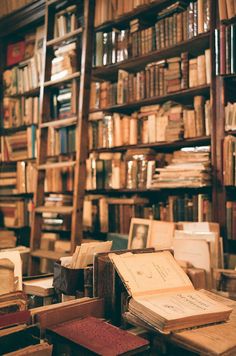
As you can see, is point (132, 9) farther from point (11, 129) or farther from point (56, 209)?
point (11, 129)

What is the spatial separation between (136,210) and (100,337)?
1.78 meters

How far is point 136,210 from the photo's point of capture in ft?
10.0

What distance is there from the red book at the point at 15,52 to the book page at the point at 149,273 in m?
3.00

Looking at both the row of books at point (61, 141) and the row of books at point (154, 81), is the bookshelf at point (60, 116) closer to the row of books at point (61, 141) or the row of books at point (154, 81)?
the row of books at point (61, 141)

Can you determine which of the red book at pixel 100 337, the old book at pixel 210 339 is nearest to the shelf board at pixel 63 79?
the red book at pixel 100 337

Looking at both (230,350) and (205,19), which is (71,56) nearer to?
(205,19)

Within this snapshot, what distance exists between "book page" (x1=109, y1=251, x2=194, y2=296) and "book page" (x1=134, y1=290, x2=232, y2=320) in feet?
0.14

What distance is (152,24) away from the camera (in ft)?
10.5

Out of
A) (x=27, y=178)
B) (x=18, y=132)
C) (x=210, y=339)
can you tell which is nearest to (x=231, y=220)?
(x=210, y=339)

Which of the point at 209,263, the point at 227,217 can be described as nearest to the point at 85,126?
the point at 227,217

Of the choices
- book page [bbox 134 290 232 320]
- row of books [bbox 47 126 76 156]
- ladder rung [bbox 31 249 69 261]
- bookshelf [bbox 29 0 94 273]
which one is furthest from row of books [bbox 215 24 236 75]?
ladder rung [bbox 31 249 69 261]

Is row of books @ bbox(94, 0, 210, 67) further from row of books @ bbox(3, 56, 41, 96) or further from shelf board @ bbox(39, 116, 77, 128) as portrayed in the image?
row of books @ bbox(3, 56, 41, 96)

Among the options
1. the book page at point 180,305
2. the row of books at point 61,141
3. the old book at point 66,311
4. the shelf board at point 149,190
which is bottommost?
the old book at point 66,311

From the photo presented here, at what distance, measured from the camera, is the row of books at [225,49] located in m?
2.50
